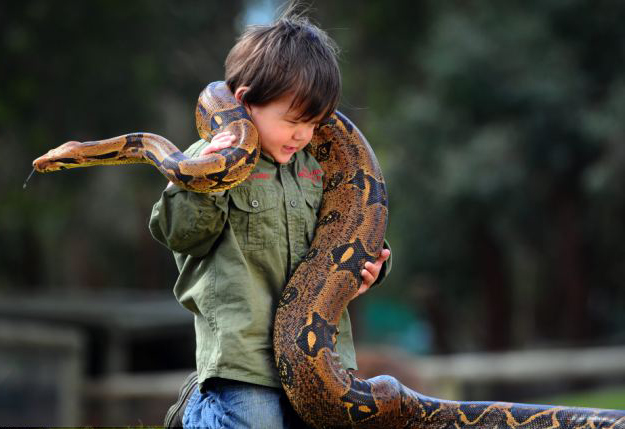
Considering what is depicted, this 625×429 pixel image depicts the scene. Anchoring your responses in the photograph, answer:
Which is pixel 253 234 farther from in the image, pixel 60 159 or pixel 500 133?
pixel 500 133

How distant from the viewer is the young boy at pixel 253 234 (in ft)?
12.4

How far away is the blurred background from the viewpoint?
15.8 m

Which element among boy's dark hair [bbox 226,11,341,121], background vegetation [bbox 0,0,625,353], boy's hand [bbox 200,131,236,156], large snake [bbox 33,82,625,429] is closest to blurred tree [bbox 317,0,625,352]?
background vegetation [bbox 0,0,625,353]

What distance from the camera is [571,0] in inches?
651

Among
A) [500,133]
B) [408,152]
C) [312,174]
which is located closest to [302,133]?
[312,174]

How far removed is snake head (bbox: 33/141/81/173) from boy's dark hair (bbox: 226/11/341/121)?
83 cm

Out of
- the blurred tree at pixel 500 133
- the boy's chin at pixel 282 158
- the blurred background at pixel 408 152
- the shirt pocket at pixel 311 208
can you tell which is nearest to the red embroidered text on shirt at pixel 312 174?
the shirt pocket at pixel 311 208

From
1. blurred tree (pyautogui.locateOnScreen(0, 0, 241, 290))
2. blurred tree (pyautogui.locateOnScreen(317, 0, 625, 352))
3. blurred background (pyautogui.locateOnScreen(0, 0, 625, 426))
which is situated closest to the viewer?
blurred background (pyautogui.locateOnScreen(0, 0, 625, 426))

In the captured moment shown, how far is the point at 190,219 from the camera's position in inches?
147

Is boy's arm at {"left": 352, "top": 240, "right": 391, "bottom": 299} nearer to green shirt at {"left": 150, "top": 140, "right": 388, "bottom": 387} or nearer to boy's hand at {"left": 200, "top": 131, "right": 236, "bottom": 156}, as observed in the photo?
green shirt at {"left": 150, "top": 140, "right": 388, "bottom": 387}

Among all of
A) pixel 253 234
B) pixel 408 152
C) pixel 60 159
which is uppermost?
pixel 408 152

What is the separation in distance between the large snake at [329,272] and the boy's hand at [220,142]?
0.13ft

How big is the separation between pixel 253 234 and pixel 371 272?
684 millimetres

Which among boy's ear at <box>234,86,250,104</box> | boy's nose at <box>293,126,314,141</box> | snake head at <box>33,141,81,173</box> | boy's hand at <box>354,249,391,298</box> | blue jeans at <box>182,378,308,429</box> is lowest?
blue jeans at <box>182,378,308,429</box>
